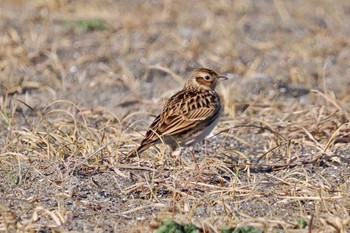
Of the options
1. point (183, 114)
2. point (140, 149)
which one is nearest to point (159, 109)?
point (183, 114)

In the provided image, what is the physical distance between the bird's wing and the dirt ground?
177 millimetres

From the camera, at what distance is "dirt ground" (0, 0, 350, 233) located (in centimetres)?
645

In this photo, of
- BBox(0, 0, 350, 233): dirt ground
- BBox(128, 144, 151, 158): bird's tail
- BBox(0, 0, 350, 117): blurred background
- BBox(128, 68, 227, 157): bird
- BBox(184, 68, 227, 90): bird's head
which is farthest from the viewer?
BBox(0, 0, 350, 117): blurred background

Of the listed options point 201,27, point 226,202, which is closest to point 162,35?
point 201,27

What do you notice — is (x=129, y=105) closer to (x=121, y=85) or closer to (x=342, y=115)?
(x=121, y=85)

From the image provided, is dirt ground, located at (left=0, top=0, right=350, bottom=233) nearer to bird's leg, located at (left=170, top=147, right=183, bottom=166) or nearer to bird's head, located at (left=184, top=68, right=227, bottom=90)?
bird's leg, located at (left=170, top=147, right=183, bottom=166)

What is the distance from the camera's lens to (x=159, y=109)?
9.66 metres

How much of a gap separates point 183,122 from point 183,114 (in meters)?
0.07

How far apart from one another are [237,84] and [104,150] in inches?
125

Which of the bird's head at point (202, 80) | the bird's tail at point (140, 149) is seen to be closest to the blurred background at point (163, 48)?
the bird's head at point (202, 80)

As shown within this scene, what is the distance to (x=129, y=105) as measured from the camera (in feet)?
32.4

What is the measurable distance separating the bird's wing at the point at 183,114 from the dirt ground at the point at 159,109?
177 millimetres

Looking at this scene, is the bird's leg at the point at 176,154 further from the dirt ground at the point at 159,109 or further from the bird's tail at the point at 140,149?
the bird's tail at the point at 140,149

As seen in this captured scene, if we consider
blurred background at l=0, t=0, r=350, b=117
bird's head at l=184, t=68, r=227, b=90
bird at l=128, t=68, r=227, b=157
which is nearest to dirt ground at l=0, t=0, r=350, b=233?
blurred background at l=0, t=0, r=350, b=117
